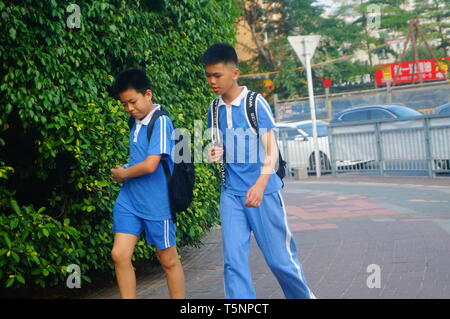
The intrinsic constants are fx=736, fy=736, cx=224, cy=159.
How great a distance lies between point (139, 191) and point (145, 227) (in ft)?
0.80

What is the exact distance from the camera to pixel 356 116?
21.2 m

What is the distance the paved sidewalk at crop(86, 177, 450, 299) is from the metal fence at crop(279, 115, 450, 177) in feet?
8.09

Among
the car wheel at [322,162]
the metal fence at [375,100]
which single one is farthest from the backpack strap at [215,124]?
the metal fence at [375,100]

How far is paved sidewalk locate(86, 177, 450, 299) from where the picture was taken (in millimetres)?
5789

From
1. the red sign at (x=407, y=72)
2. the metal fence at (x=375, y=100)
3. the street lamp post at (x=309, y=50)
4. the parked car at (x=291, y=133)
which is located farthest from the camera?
the red sign at (x=407, y=72)

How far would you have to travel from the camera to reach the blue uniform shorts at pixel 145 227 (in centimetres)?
457

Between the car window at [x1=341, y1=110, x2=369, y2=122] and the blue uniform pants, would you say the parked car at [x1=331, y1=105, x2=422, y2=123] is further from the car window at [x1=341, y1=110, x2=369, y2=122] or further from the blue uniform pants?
the blue uniform pants

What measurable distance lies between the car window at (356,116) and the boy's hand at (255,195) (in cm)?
1706

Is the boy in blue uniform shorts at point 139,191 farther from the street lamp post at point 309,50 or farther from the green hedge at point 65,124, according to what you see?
the street lamp post at point 309,50

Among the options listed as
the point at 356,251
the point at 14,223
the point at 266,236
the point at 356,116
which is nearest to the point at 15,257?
the point at 14,223

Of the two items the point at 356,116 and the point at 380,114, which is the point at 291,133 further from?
the point at 380,114
